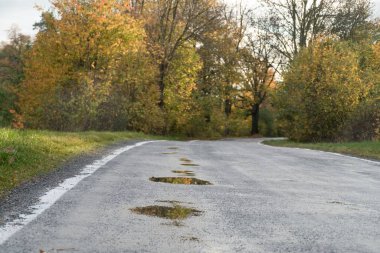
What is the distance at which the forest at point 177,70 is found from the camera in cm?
2698

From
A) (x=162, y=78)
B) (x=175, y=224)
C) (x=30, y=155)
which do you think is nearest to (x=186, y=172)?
(x=30, y=155)

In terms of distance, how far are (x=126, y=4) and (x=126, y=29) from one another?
64.1 inches

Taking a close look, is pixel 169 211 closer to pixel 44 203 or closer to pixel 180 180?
pixel 44 203

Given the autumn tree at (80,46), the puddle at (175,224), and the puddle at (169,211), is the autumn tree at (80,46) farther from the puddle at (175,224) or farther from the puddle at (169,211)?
the puddle at (175,224)

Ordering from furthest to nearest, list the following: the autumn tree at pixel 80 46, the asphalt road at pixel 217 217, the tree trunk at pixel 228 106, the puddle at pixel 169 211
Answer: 1. the tree trunk at pixel 228 106
2. the autumn tree at pixel 80 46
3. the puddle at pixel 169 211
4. the asphalt road at pixel 217 217

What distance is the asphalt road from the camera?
172 inches

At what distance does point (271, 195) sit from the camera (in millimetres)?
7305

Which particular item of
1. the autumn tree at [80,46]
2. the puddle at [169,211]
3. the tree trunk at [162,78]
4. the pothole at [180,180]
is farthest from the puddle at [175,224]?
the tree trunk at [162,78]

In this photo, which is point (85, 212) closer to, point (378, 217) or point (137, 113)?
point (378, 217)

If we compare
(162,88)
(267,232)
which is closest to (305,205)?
(267,232)

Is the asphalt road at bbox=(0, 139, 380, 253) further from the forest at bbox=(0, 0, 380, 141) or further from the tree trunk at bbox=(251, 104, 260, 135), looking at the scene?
the tree trunk at bbox=(251, 104, 260, 135)

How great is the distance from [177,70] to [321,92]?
Result: 13.9 metres

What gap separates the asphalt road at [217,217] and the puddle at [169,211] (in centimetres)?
13

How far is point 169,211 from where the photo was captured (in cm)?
584
